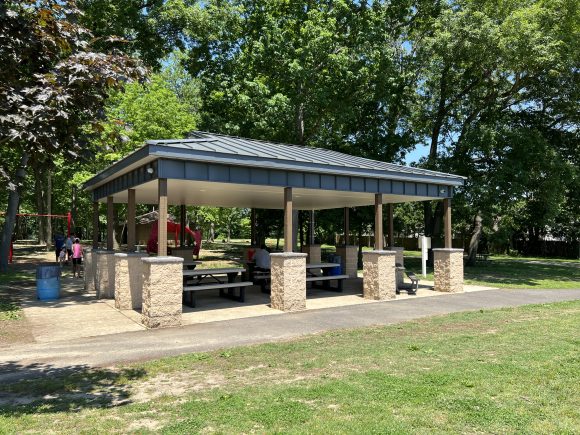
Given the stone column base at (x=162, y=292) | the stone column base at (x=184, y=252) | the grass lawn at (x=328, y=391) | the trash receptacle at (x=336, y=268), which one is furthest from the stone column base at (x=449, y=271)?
the stone column base at (x=184, y=252)

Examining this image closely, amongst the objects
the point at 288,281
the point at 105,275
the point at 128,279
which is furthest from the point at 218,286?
the point at 105,275

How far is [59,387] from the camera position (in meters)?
5.54

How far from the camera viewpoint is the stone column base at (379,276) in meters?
13.1

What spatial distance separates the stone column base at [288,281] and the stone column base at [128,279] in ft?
11.4

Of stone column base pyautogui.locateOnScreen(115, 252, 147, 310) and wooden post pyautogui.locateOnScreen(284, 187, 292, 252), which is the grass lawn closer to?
wooden post pyautogui.locateOnScreen(284, 187, 292, 252)

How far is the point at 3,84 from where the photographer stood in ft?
15.8

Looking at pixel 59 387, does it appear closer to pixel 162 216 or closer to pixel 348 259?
pixel 162 216

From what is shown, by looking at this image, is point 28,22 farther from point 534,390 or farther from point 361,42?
point 361,42

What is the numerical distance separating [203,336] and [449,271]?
9699mm

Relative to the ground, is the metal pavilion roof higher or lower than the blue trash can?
higher

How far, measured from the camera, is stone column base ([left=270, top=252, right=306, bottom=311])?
11057 mm

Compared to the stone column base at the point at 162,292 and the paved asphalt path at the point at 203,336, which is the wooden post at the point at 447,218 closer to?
the paved asphalt path at the point at 203,336

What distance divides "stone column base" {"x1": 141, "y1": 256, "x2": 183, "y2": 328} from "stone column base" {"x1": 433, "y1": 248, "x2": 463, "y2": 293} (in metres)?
9.50

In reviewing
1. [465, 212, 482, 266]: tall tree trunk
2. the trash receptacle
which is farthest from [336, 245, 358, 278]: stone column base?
[465, 212, 482, 266]: tall tree trunk
